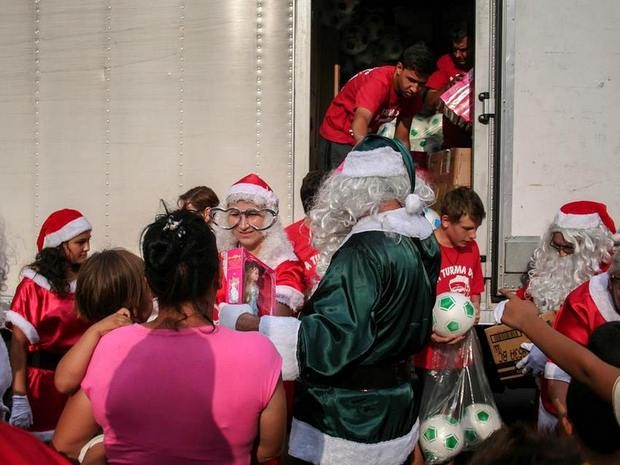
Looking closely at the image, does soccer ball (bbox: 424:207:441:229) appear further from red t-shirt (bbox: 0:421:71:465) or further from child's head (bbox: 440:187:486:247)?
red t-shirt (bbox: 0:421:71:465)

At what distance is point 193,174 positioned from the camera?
557 cm

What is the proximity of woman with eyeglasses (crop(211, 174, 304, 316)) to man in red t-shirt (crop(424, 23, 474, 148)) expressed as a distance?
9.70 ft

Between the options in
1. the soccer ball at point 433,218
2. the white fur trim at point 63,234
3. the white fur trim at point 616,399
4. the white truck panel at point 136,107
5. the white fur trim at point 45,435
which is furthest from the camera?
the white truck panel at point 136,107

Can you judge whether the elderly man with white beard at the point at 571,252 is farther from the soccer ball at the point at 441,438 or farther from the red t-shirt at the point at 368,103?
the red t-shirt at the point at 368,103

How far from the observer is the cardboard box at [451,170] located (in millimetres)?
5793

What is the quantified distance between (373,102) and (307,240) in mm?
1852

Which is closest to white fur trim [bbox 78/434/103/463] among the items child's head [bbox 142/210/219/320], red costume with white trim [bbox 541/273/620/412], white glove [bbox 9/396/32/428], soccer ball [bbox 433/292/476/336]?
child's head [bbox 142/210/219/320]

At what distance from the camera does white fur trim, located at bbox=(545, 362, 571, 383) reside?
3574 mm

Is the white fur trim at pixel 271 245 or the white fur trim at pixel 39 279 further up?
the white fur trim at pixel 271 245

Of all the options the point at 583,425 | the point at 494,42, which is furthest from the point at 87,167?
the point at 583,425

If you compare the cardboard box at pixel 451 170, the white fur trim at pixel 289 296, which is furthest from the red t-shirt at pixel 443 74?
the white fur trim at pixel 289 296

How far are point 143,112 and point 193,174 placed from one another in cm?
60

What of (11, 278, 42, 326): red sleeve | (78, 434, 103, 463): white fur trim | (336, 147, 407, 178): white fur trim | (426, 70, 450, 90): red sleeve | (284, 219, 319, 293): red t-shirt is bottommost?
(78, 434, 103, 463): white fur trim

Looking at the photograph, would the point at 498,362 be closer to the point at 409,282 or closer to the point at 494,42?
the point at 494,42
